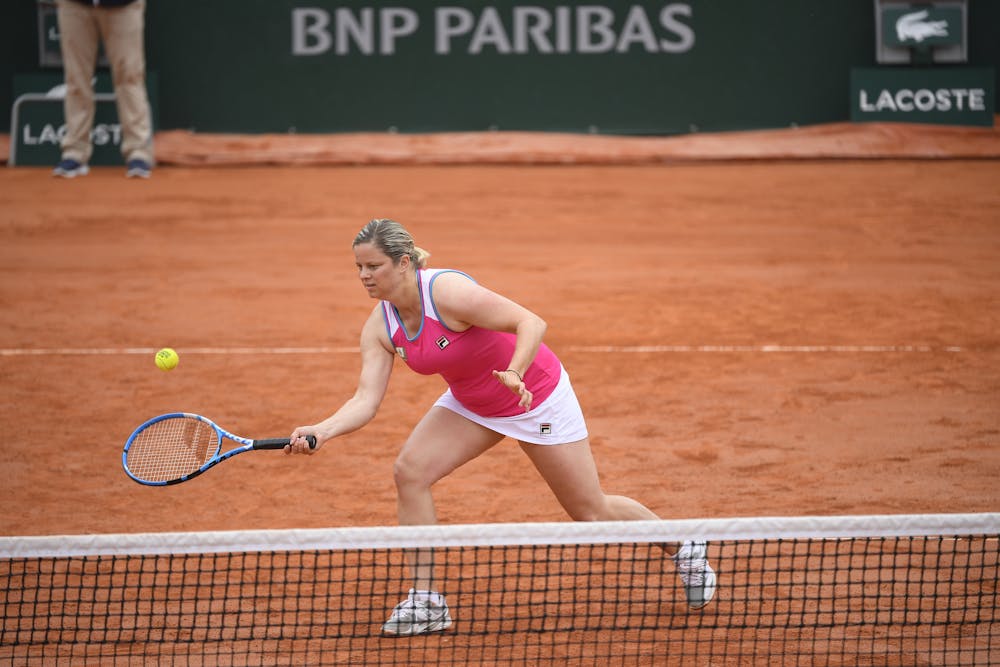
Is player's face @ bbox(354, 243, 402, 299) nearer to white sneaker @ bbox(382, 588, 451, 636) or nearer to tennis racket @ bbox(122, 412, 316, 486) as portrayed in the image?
tennis racket @ bbox(122, 412, 316, 486)

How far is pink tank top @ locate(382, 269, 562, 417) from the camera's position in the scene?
489cm

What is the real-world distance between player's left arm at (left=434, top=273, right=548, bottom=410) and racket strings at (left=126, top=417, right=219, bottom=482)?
44.0 inches

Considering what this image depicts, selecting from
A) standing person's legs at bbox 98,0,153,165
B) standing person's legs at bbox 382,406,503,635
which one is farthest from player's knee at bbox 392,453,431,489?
standing person's legs at bbox 98,0,153,165

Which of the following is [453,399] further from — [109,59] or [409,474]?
[109,59]

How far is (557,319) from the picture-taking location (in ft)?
33.1

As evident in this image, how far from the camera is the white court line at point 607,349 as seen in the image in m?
9.20

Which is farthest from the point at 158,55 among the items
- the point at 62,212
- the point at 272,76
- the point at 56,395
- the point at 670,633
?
the point at 670,633

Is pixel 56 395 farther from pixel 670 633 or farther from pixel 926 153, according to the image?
pixel 926 153

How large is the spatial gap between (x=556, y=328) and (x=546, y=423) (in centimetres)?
487

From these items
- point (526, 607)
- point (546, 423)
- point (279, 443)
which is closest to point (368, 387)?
point (279, 443)

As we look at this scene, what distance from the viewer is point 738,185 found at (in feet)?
48.4

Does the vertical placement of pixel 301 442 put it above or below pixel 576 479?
above

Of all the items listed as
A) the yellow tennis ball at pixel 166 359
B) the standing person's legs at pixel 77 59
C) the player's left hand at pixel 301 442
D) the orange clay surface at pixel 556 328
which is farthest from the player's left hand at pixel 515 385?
the standing person's legs at pixel 77 59

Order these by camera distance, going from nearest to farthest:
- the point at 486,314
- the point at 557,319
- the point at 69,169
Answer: the point at 486,314 → the point at 557,319 → the point at 69,169
